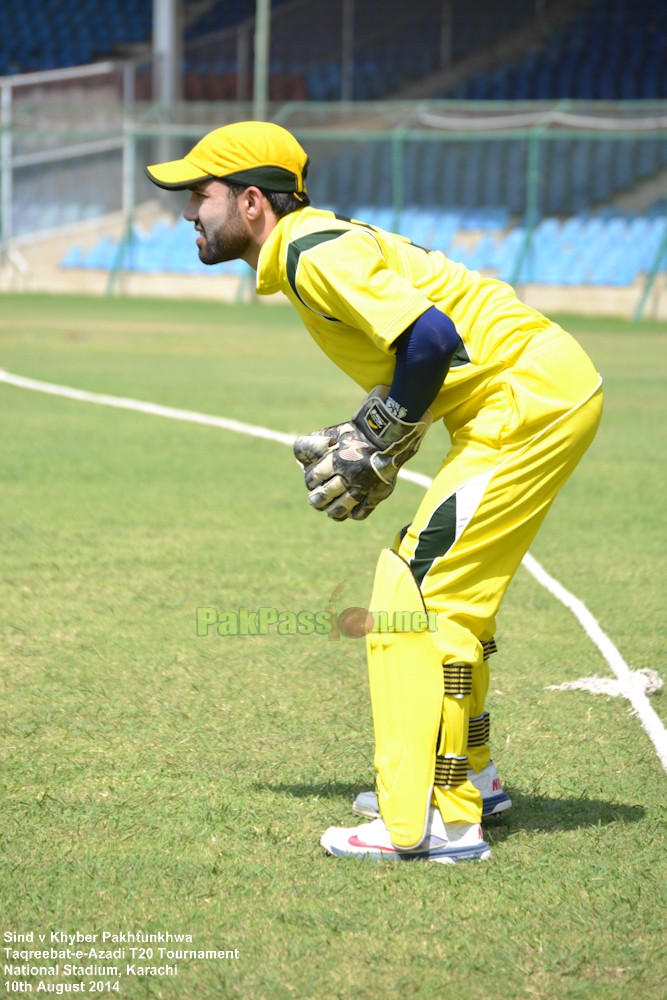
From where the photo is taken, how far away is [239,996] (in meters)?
2.56

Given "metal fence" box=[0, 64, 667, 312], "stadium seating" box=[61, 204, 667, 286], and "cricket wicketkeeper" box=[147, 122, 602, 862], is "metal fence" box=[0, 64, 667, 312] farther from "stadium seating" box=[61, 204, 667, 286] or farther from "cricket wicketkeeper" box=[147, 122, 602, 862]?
"cricket wicketkeeper" box=[147, 122, 602, 862]

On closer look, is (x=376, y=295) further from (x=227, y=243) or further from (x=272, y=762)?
(x=272, y=762)

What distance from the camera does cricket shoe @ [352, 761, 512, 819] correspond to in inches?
135

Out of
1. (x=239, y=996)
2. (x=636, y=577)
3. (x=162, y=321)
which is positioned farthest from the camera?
(x=162, y=321)

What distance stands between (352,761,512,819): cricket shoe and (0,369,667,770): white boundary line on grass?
646 mm

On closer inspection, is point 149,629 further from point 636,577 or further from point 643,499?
point 643,499

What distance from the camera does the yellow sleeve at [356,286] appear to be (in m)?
2.99

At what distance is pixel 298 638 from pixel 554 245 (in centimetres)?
2084

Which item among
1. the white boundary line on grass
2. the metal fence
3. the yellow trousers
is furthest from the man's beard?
the metal fence

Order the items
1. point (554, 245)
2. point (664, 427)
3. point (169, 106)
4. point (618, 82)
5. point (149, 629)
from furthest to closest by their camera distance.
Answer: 1. point (618, 82)
2. point (169, 106)
3. point (554, 245)
4. point (664, 427)
5. point (149, 629)

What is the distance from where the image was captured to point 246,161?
3.29 metres

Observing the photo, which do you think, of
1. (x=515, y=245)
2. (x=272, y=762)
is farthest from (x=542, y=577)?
(x=515, y=245)

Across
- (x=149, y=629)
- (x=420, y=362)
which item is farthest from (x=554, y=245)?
(x=420, y=362)

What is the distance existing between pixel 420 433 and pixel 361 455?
16 centimetres
